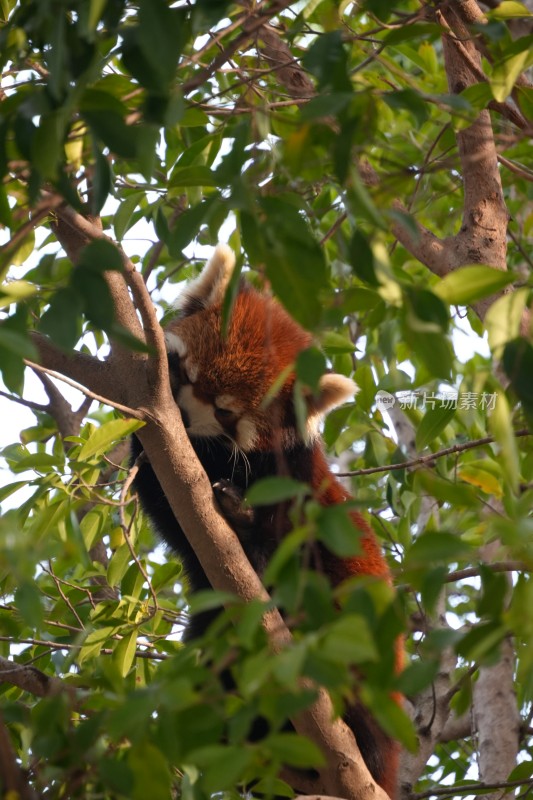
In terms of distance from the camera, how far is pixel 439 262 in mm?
3668

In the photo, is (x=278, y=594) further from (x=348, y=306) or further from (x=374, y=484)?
(x=374, y=484)

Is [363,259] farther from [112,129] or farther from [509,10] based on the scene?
[509,10]

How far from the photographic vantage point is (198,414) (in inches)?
160

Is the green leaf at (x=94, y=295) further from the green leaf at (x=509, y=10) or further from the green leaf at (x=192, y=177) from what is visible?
the green leaf at (x=509, y=10)

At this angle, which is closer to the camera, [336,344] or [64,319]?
[64,319]

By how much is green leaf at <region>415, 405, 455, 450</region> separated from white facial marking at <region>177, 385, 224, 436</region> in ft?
3.26

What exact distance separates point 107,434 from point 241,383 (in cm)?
128

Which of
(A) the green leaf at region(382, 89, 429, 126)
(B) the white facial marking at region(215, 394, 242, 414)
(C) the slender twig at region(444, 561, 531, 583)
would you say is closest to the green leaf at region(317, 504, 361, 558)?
(A) the green leaf at region(382, 89, 429, 126)

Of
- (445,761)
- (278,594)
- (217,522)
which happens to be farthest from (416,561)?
(445,761)

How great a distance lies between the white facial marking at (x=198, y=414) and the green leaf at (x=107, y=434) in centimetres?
113

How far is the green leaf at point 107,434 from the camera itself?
2713 mm

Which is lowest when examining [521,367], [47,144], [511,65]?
[521,367]

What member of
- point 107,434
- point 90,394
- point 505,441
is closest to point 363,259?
point 505,441

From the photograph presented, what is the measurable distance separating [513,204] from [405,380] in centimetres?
297
